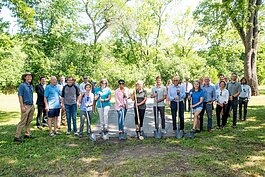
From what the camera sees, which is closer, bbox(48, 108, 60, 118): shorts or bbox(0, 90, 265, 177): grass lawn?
bbox(0, 90, 265, 177): grass lawn

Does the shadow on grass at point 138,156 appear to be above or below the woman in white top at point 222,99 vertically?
below

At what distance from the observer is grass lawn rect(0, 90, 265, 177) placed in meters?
4.96

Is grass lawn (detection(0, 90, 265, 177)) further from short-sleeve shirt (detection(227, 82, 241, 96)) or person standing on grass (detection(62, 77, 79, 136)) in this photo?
short-sleeve shirt (detection(227, 82, 241, 96))

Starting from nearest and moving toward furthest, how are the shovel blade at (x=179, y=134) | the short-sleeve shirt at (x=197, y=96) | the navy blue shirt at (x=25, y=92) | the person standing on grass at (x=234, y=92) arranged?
the navy blue shirt at (x=25, y=92), the shovel blade at (x=179, y=134), the short-sleeve shirt at (x=197, y=96), the person standing on grass at (x=234, y=92)

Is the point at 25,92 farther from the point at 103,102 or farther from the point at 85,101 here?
the point at 103,102

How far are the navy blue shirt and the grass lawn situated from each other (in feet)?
3.95

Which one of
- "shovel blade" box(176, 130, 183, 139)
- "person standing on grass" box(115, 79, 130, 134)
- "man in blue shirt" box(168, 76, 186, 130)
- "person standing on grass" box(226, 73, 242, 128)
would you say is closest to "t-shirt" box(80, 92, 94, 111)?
"person standing on grass" box(115, 79, 130, 134)

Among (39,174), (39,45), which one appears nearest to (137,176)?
(39,174)

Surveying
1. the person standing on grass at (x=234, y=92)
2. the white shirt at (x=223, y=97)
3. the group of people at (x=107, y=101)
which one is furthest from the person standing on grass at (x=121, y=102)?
the person standing on grass at (x=234, y=92)

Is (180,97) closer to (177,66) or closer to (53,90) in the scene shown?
(53,90)

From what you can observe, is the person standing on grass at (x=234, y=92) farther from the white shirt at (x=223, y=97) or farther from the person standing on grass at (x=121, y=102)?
the person standing on grass at (x=121, y=102)

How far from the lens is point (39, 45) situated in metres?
18.0

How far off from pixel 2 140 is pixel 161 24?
34.9m

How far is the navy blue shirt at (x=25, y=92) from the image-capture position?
7.06 metres
